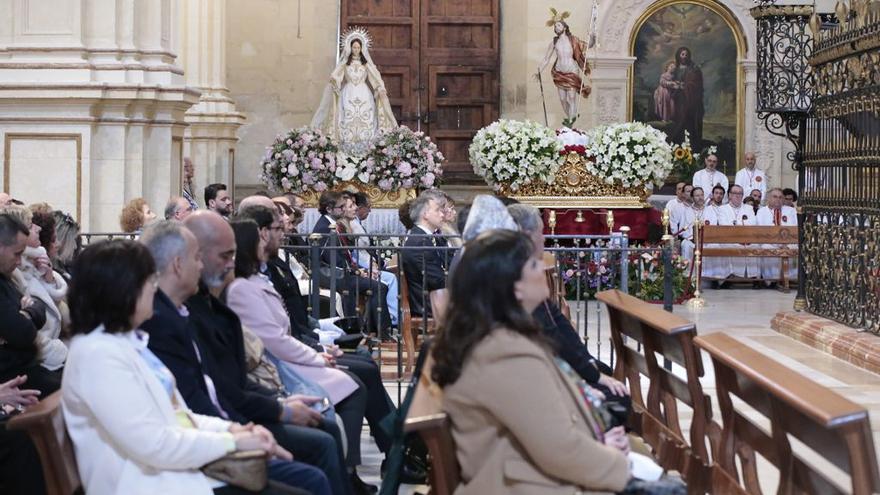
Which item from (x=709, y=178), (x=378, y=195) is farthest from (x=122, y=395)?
(x=709, y=178)

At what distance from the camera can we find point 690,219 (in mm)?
18375

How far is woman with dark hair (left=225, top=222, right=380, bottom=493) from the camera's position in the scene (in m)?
6.29

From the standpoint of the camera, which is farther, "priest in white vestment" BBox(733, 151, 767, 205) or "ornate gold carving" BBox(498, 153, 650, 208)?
"priest in white vestment" BBox(733, 151, 767, 205)

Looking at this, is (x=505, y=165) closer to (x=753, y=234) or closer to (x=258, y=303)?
(x=753, y=234)

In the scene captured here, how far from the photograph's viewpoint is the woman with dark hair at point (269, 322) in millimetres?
6285

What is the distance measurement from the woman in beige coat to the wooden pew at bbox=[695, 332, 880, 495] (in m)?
0.64

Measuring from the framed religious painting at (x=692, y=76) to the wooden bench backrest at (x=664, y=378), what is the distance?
44.1 ft

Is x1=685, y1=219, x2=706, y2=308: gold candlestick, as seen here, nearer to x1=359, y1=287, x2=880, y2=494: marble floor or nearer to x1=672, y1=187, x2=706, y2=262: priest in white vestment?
x1=359, y1=287, x2=880, y2=494: marble floor

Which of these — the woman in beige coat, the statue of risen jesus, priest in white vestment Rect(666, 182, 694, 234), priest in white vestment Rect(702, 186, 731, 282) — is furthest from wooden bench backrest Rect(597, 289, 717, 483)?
priest in white vestment Rect(666, 182, 694, 234)

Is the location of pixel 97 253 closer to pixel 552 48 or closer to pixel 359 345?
pixel 359 345

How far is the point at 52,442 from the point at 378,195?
1180 centimetres

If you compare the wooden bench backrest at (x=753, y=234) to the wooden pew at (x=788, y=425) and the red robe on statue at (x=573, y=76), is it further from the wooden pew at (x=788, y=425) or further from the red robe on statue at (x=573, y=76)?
the wooden pew at (x=788, y=425)

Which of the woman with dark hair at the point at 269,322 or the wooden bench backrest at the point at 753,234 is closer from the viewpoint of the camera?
the woman with dark hair at the point at 269,322

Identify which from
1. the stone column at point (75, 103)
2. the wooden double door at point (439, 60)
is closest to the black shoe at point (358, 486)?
the stone column at point (75, 103)
